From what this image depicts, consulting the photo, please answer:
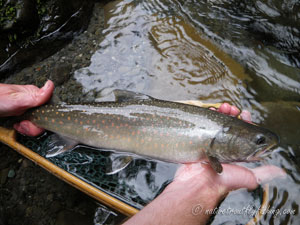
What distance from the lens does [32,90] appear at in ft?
8.84

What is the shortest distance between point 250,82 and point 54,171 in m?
2.89

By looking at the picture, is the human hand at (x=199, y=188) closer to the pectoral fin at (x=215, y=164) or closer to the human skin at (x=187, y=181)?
the human skin at (x=187, y=181)

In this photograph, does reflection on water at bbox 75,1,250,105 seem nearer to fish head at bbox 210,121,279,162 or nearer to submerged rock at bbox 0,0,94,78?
submerged rock at bbox 0,0,94,78

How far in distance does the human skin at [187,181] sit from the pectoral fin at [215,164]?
17cm

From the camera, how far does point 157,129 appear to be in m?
2.53

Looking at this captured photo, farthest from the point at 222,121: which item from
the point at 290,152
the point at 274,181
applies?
the point at 290,152

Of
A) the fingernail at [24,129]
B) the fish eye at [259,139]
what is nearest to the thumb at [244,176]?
the fish eye at [259,139]

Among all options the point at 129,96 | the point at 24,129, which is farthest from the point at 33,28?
the point at 129,96

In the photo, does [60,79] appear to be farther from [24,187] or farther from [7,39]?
[24,187]

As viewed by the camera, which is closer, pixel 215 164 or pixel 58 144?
pixel 215 164

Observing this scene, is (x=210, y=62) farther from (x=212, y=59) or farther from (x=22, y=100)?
(x=22, y=100)

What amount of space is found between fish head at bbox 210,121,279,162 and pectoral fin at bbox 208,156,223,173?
6 centimetres

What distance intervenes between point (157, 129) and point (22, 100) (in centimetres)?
151

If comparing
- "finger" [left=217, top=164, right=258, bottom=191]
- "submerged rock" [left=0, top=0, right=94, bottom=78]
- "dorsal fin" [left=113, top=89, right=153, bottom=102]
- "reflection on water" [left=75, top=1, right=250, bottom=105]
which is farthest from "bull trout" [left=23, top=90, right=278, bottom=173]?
"submerged rock" [left=0, top=0, right=94, bottom=78]
